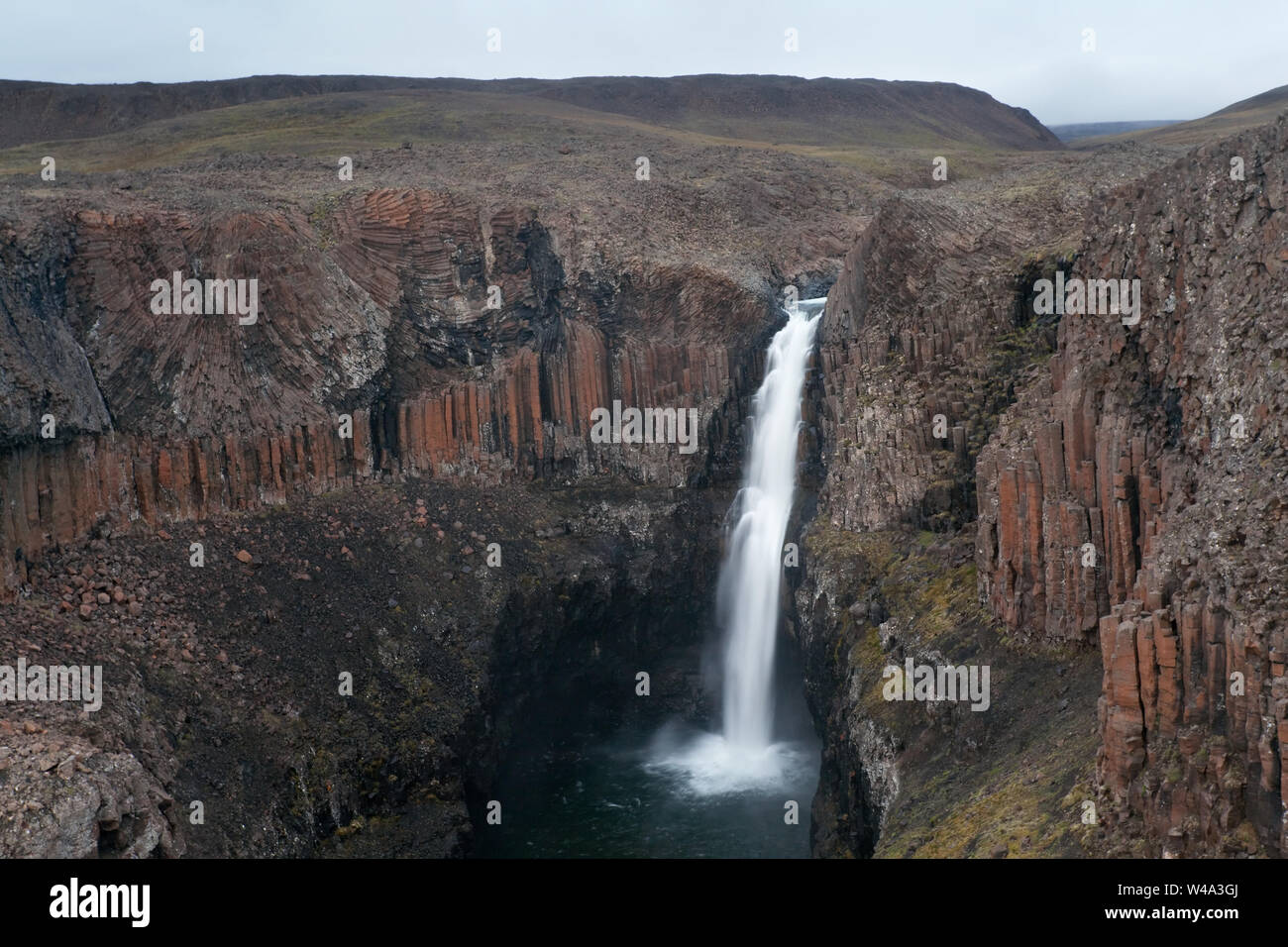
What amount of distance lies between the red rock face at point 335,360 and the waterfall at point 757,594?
1917 millimetres

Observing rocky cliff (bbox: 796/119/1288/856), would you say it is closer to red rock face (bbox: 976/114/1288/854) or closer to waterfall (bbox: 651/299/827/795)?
red rock face (bbox: 976/114/1288/854)

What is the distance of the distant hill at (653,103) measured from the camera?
108 metres

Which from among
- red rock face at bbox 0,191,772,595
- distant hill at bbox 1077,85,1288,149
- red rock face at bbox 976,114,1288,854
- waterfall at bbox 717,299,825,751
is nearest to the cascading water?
waterfall at bbox 717,299,825,751

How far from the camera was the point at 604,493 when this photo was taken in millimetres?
49938

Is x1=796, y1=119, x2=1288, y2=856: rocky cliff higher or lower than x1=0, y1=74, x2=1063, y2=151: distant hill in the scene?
lower

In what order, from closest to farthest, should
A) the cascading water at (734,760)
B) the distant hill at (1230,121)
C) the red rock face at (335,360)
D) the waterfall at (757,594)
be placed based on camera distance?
the red rock face at (335,360)
the cascading water at (734,760)
the waterfall at (757,594)
the distant hill at (1230,121)

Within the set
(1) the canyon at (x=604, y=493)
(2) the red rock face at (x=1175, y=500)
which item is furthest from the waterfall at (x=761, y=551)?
(2) the red rock face at (x=1175, y=500)

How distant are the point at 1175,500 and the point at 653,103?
101 m

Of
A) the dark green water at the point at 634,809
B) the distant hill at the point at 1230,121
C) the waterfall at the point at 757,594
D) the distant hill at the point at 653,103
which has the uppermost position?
the distant hill at the point at 653,103

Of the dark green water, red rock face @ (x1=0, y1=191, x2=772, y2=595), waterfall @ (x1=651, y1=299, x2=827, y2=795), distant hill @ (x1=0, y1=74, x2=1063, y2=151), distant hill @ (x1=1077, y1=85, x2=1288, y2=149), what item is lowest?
the dark green water

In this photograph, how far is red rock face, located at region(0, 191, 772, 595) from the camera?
37.7 metres

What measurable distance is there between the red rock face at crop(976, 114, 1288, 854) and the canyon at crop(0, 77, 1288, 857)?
9 cm

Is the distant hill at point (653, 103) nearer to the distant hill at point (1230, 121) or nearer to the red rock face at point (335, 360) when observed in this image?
the distant hill at point (1230, 121)

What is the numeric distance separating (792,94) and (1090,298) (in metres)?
97.1
